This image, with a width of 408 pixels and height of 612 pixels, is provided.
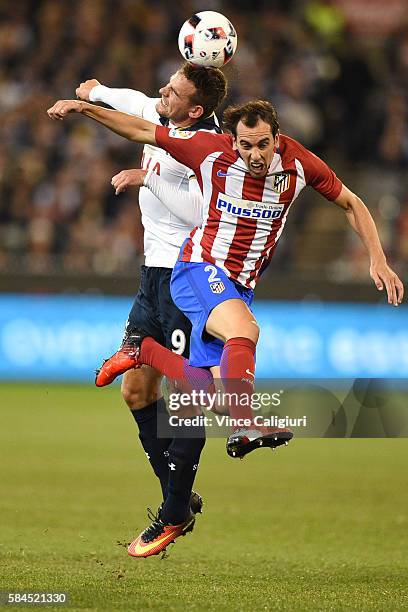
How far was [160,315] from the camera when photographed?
21.9 feet

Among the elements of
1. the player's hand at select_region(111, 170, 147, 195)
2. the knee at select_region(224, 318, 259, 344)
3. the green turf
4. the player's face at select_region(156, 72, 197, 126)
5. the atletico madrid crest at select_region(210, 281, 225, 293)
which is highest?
the player's face at select_region(156, 72, 197, 126)

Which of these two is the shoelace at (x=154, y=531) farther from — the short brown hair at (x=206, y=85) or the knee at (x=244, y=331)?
the short brown hair at (x=206, y=85)

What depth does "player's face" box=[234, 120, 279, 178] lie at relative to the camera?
5871mm

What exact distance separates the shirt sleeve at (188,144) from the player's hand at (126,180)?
304mm

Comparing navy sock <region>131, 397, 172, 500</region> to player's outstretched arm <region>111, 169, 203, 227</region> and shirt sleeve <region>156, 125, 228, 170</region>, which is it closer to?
player's outstretched arm <region>111, 169, 203, 227</region>

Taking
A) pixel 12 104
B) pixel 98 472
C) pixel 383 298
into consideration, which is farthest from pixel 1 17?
pixel 98 472

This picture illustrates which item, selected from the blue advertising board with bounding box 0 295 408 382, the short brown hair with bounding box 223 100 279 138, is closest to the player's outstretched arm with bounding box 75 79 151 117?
the short brown hair with bounding box 223 100 279 138

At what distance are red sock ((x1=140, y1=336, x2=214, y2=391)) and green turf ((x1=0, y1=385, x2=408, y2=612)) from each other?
0.96 m

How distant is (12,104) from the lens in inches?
617

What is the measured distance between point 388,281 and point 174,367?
49.5 inches

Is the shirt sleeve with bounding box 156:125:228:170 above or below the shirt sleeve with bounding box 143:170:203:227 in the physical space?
above

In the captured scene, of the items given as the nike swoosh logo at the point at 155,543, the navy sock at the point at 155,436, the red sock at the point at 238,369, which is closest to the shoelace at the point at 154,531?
the nike swoosh logo at the point at 155,543

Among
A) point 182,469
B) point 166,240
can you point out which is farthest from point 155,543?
point 166,240

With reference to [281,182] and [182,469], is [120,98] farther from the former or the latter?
[182,469]
